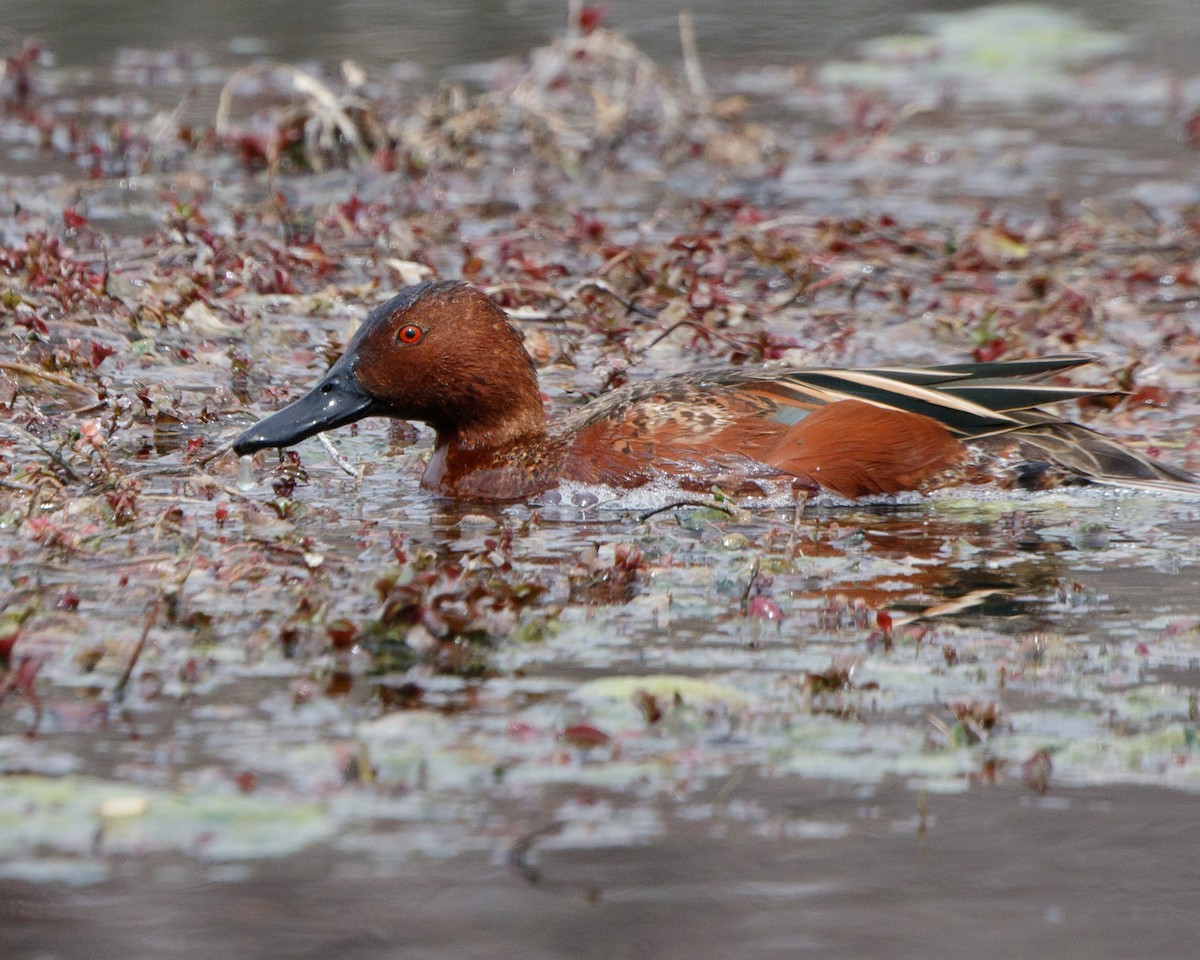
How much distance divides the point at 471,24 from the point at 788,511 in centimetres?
1305

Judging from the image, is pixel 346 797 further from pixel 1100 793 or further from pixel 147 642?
pixel 1100 793

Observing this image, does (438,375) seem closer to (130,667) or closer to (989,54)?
(130,667)

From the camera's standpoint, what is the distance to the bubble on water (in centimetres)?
668

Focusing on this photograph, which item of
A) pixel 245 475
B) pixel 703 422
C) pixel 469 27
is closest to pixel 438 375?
pixel 245 475

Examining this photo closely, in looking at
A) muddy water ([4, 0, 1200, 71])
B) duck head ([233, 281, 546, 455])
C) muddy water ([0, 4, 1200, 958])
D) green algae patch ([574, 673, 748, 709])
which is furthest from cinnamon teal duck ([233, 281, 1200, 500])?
muddy water ([4, 0, 1200, 71])

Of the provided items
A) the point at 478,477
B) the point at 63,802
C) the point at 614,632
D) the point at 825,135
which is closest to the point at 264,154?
the point at 825,135

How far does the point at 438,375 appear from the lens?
6.84 metres

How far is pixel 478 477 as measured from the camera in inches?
267

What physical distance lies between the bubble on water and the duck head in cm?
25

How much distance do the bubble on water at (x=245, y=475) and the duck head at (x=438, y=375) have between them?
25 centimetres

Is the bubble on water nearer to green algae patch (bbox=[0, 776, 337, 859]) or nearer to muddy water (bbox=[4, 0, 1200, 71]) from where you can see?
green algae patch (bbox=[0, 776, 337, 859])

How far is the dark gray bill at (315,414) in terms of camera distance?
6543 millimetres

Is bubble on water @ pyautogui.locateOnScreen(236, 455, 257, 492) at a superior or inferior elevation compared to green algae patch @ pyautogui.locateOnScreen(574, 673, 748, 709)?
inferior

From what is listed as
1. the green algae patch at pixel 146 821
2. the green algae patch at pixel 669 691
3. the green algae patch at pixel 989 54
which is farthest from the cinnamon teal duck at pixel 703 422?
the green algae patch at pixel 989 54
